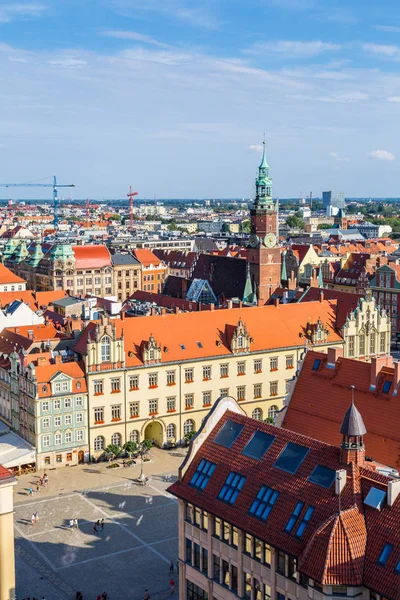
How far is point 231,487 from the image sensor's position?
46125 millimetres

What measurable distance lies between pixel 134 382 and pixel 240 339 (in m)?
13.6

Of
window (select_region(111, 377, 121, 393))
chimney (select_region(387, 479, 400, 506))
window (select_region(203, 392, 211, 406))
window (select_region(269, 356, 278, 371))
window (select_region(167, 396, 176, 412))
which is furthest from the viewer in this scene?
window (select_region(269, 356, 278, 371))

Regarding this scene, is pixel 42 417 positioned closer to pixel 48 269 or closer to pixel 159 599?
pixel 159 599

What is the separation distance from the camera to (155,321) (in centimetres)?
8862

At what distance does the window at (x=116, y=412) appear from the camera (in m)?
82.7

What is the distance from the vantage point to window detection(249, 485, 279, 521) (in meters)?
43.2

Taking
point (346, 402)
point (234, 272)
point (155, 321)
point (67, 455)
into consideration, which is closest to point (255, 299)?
point (234, 272)

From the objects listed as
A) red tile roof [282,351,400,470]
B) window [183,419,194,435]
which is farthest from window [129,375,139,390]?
red tile roof [282,351,400,470]

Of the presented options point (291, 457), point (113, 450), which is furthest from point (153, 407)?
point (291, 457)

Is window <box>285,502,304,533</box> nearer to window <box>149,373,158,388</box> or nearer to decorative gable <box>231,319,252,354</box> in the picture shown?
window <box>149,373,158,388</box>

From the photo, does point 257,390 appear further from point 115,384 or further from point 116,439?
point 116,439

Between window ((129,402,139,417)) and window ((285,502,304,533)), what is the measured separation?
43.6 metres

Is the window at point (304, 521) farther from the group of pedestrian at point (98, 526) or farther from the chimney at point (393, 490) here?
the group of pedestrian at point (98, 526)

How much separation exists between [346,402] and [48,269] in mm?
125859
